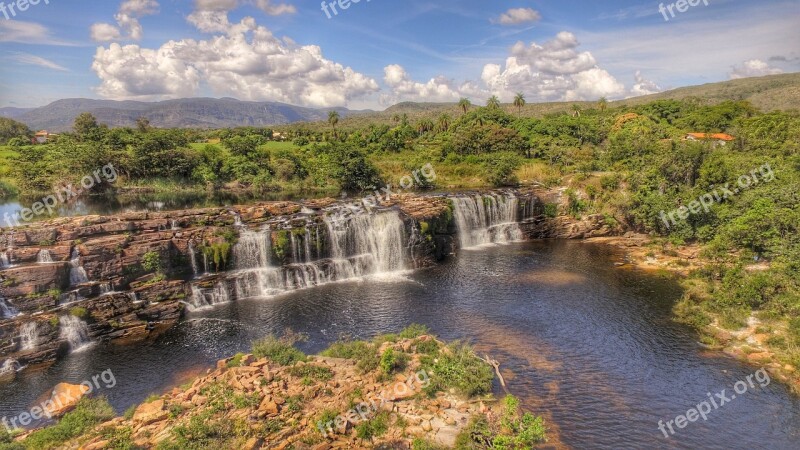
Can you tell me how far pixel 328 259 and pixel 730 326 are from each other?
26.8 m

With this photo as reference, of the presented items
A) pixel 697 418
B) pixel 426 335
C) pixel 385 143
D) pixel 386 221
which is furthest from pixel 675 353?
pixel 385 143

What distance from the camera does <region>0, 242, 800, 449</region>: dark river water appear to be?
16.7 m

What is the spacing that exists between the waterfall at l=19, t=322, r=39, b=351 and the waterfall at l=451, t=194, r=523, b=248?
32719mm

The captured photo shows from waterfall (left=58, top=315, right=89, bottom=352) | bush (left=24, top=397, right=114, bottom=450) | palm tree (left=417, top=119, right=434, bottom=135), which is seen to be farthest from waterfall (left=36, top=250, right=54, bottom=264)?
palm tree (left=417, top=119, right=434, bottom=135)

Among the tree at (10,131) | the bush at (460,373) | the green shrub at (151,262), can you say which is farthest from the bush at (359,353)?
the tree at (10,131)

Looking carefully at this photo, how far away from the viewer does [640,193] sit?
41.2 m

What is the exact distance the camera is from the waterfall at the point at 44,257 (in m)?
26.0

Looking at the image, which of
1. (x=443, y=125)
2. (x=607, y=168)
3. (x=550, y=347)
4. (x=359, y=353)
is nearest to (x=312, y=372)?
(x=359, y=353)

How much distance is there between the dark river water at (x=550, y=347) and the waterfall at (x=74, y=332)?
0.90 m

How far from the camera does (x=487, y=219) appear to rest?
44.3 meters

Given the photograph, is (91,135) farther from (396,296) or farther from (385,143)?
(396,296)

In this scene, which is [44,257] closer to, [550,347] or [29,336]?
[29,336]

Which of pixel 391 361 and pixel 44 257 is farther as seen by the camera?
pixel 44 257

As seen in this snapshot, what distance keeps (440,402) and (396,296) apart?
13187 mm
